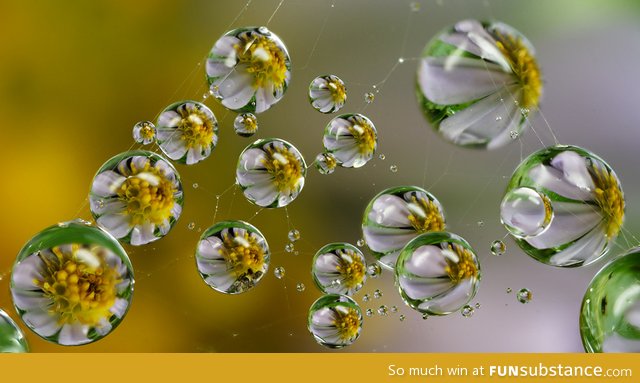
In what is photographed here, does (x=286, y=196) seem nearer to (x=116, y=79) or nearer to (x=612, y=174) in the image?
(x=612, y=174)

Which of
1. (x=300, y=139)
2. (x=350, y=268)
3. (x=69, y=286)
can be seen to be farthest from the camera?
(x=300, y=139)

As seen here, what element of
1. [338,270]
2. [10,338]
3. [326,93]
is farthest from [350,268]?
[10,338]

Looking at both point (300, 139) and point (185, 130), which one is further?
point (300, 139)

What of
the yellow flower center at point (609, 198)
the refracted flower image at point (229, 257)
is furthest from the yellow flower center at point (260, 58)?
the yellow flower center at point (609, 198)

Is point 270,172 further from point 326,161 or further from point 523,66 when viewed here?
point 523,66

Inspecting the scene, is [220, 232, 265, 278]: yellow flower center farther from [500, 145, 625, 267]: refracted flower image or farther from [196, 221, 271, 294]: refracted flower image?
[500, 145, 625, 267]: refracted flower image

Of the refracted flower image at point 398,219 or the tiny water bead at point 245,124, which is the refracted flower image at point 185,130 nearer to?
the tiny water bead at point 245,124
